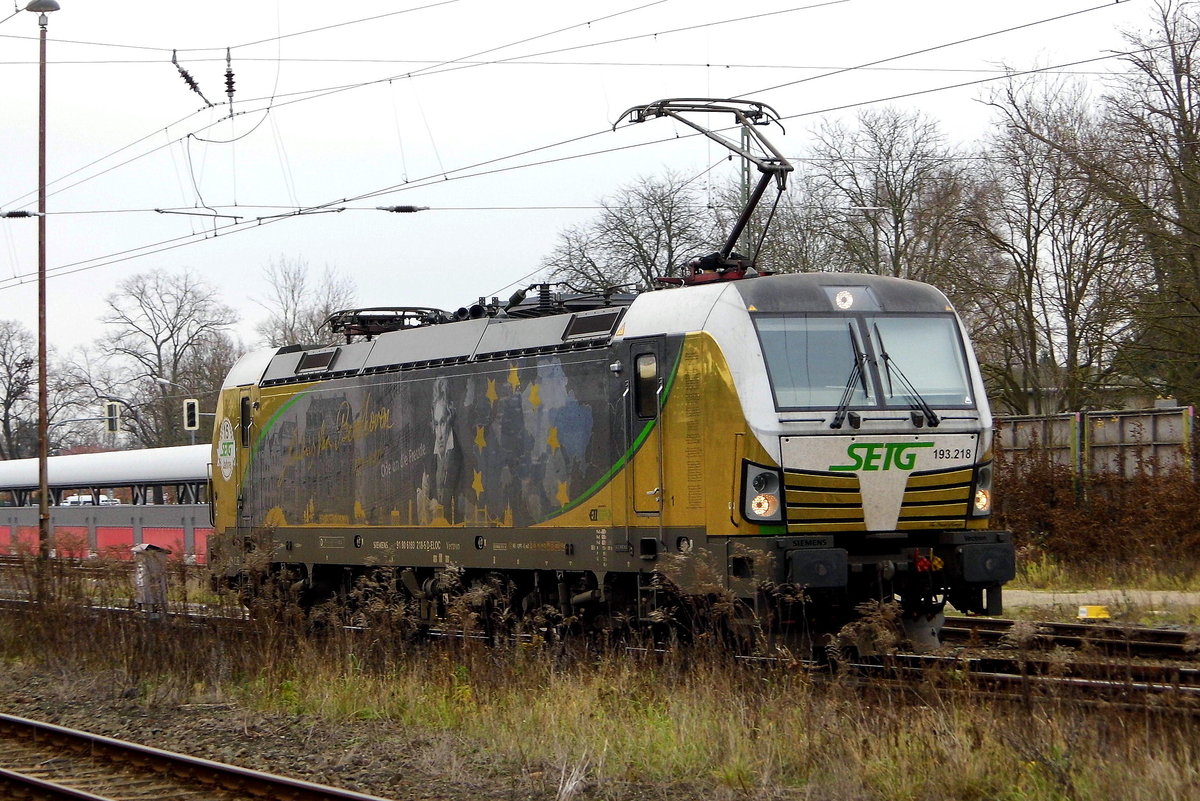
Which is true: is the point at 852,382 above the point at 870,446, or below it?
above

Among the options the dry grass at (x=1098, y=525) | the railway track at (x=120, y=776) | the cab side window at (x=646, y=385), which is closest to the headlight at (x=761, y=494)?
the cab side window at (x=646, y=385)

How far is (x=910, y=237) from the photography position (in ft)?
114

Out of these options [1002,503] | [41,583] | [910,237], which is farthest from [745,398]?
[910,237]

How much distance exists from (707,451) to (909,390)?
1727 millimetres

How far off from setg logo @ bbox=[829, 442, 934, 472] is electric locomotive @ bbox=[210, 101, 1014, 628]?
0.05 feet

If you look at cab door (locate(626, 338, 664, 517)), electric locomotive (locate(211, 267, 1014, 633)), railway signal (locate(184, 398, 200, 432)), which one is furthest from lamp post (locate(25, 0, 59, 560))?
cab door (locate(626, 338, 664, 517))

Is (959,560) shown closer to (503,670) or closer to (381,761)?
(503,670)

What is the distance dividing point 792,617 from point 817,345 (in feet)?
7.25

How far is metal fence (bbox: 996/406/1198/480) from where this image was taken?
20.1 metres

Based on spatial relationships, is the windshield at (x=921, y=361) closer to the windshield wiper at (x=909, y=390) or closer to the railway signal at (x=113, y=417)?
the windshield wiper at (x=909, y=390)

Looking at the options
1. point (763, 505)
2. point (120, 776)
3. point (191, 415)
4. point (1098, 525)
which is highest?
point (191, 415)

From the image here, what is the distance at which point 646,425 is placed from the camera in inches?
447

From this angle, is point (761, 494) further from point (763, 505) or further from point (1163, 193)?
point (1163, 193)

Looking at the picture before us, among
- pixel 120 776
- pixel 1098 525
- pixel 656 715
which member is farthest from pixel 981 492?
pixel 1098 525
